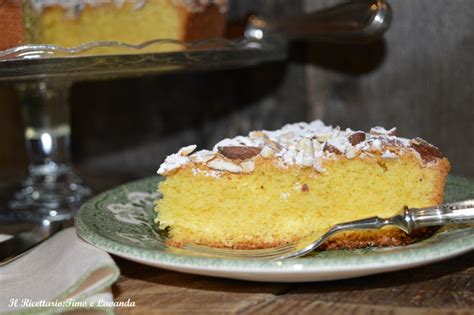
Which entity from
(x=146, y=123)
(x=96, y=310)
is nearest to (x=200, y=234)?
(x=96, y=310)

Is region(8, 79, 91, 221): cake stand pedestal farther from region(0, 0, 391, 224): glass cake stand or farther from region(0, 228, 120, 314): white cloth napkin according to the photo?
region(0, 228, 120, 314): white cloth napkin

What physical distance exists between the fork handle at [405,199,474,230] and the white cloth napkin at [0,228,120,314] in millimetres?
423

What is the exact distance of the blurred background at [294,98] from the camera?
5.73ft

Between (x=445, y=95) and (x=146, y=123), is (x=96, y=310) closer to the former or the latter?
(x=445, y=95)

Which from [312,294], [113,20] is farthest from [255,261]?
[113,20]

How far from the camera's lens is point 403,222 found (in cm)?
105

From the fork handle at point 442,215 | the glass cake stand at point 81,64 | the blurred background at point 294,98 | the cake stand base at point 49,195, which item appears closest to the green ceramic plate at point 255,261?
the fork handle at point 442,215

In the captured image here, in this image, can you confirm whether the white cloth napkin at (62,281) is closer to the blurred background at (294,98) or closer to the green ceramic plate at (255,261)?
the green ceramic plate at (255,261)

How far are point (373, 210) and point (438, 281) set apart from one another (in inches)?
6.4

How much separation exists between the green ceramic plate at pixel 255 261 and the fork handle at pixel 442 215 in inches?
0.9

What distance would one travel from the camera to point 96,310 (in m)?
0.93

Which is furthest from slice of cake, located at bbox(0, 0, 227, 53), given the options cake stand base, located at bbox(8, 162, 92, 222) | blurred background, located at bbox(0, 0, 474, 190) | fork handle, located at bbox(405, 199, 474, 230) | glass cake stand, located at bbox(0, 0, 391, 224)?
fork handle, located at bbox(405, 199, 474, 230)

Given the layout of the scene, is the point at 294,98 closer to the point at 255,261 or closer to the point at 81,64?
the point at 81,64

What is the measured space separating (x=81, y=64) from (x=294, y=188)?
414 mm
